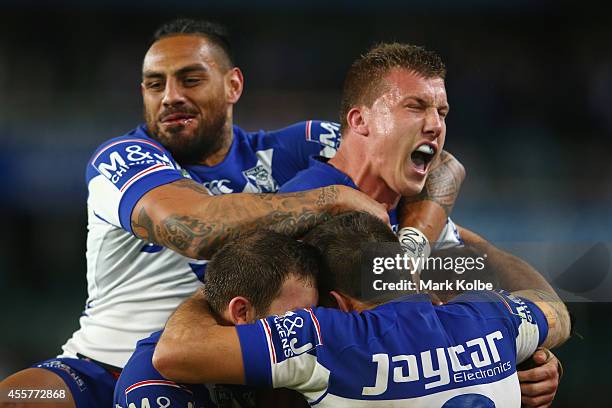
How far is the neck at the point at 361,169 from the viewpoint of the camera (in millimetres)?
2588

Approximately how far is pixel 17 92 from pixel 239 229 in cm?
359

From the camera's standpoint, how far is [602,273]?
8.31 ft

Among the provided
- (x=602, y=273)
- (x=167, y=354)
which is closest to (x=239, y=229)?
(x=167, y=354)

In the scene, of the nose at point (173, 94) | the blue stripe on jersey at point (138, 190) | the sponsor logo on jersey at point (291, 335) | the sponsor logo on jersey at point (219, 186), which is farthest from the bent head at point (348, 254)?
the nose at point (173, 94)

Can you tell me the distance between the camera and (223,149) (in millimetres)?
3143

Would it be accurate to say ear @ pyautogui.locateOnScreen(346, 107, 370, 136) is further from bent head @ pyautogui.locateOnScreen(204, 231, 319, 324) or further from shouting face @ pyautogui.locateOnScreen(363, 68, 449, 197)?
bent head @ pyautogui.locateOnScreen(204, 231, 319, 324)

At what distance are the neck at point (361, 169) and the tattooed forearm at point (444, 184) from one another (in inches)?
8.2

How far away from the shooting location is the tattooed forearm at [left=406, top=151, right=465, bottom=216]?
283cm

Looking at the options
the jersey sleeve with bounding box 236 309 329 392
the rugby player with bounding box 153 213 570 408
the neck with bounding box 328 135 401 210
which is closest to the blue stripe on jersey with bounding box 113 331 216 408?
the rugby player with bounding box 153 213 570 408

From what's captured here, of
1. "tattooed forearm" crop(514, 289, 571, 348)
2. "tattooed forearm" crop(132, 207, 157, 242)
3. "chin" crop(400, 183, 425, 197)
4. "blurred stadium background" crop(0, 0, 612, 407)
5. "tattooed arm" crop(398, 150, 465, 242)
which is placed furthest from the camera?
"blurred stadium background" crop(0, 0, 612, 407)

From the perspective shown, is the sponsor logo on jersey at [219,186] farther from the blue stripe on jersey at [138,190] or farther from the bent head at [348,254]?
the bent head at [348,254]

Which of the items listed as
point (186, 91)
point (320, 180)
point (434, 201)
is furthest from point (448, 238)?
point (186, 91)

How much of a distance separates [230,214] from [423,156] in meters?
0.68

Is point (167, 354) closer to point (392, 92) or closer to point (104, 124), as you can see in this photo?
point (392, 92)
